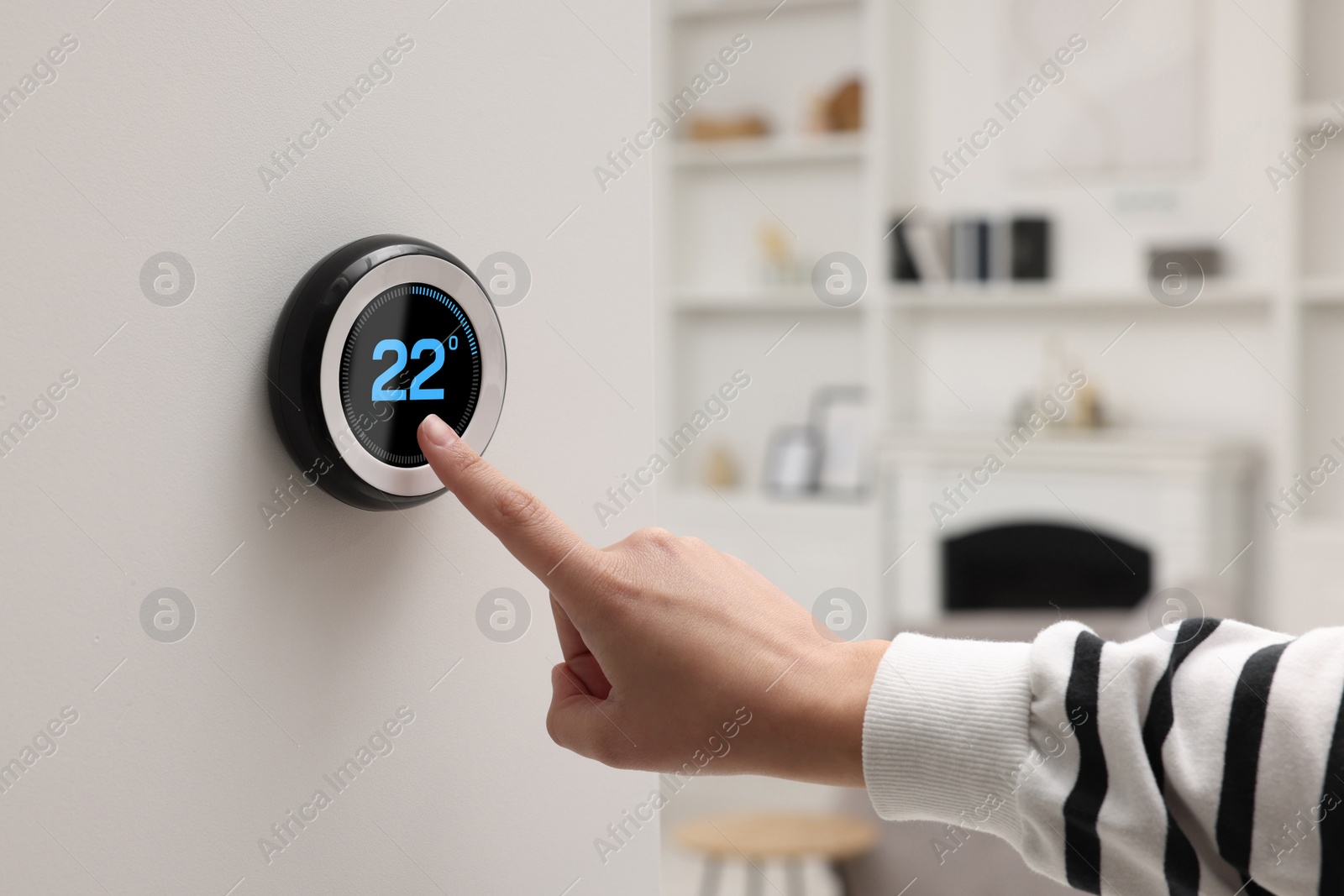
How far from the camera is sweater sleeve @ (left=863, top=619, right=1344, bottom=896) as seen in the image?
0.51 metres

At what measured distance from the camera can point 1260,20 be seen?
3525 mm

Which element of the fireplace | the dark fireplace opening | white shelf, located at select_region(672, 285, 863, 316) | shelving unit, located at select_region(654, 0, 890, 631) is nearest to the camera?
the fireplace

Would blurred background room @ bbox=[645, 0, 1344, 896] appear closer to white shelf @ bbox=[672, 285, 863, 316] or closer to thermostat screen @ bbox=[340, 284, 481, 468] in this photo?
white shelf @ bbox=[672, 285, 863, 316]

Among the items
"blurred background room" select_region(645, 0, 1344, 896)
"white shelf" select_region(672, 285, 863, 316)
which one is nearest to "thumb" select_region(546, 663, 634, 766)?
"blurred background room" select_region(645, 0, 1344, 896)

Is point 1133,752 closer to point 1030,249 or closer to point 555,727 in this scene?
point 555,727

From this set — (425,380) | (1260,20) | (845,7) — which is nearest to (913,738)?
(425,380)

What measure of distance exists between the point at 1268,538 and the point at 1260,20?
5.21ft

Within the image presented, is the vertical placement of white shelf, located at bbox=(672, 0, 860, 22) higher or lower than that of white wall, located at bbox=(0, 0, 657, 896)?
higher

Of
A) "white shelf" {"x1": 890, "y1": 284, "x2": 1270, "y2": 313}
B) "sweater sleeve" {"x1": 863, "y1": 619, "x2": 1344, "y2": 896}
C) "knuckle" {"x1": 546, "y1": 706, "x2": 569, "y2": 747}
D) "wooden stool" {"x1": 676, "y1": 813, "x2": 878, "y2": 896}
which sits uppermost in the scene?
"knuckle" {"x1": 546, "y1": 706, "x2": 569, "y2": 747}

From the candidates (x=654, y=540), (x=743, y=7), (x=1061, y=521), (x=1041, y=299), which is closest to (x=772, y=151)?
(x=743, y=7)

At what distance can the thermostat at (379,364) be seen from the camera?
1.58 feet

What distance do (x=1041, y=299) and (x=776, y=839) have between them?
212 cm

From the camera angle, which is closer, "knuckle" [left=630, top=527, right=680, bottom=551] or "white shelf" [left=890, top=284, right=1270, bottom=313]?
"knuckle" [left=630, top=527, right=680, bottom=551]

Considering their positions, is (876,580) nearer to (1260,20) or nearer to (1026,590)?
(1026,590)
